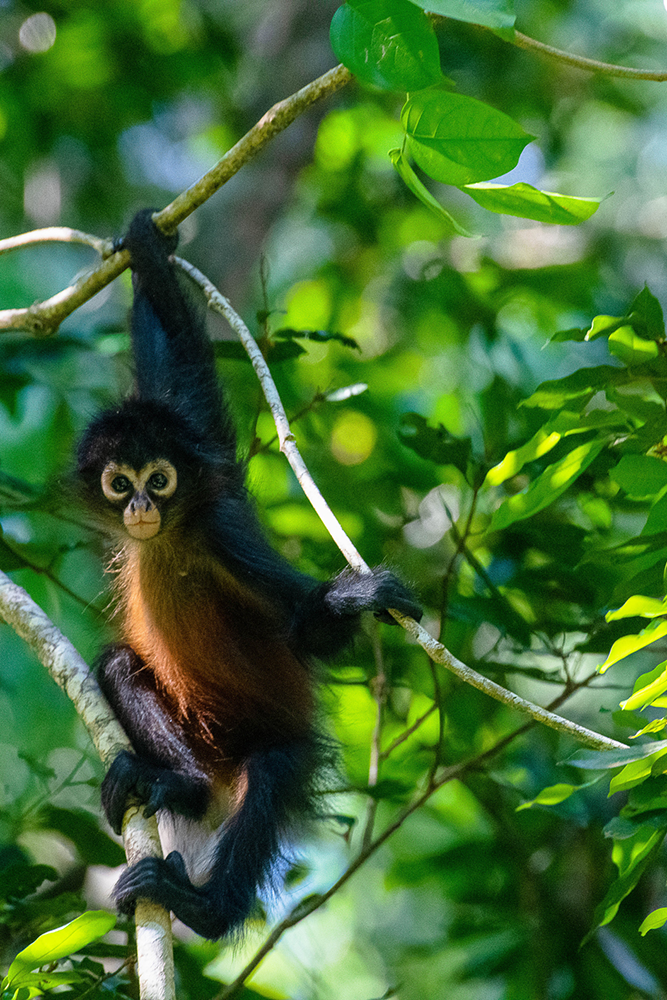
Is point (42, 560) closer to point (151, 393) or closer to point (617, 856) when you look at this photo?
point (151, 393)

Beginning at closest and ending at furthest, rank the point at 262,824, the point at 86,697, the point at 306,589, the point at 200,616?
the point at 86,697, the point at 262,824, the point at 306,589, the point at 200,616

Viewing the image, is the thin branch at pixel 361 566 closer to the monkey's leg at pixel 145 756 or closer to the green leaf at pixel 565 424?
the green leaf at pixel 565 424

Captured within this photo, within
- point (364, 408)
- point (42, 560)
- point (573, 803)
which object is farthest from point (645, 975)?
point (42, 560)

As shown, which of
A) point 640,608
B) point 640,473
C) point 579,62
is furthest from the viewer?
point 640,473

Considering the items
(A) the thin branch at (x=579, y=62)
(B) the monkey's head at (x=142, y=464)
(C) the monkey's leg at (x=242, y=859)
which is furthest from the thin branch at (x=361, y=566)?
(A) the thin branch at (x=579, y=62)

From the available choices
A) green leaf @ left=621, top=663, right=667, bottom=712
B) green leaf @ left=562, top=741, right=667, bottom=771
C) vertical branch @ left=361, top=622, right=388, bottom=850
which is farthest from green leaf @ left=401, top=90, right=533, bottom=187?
vertical branch @ left=361, top=622, right=388, bottom=850

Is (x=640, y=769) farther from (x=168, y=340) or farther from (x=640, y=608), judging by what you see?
(x=168, y=340)

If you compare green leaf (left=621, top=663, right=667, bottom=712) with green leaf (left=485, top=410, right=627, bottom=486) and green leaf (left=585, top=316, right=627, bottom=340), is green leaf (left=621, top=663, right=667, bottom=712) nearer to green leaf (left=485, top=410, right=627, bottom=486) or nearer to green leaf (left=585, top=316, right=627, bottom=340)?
green leaf (left=485, top=410, right=627, bottom=486)

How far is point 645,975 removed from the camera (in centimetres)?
508

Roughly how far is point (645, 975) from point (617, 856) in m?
2.63

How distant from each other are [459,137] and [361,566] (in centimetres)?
137

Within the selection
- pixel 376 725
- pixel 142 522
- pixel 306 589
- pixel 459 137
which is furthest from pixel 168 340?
pixel 459 137

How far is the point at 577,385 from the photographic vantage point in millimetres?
3344

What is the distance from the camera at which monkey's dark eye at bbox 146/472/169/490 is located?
14.9 ft
